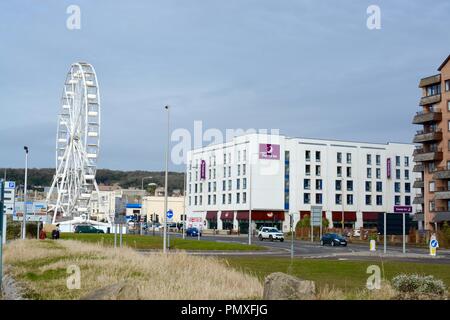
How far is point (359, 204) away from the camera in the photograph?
111312 millimetres

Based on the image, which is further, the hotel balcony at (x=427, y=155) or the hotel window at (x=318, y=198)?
the hotel window at (x=318, y=198)

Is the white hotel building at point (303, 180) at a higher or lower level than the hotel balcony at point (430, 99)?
lower

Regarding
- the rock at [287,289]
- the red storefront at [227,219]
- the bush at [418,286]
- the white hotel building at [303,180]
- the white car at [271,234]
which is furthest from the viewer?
the red storefront at [227,219]

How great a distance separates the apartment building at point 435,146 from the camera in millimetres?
79375

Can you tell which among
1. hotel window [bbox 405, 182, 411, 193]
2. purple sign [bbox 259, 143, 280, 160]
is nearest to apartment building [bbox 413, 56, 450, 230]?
purple sign [bbox 259, 143, 280, 160]

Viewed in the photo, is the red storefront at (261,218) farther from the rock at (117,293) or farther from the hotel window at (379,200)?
the rock at (117,293)

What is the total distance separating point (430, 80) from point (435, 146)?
332 inches

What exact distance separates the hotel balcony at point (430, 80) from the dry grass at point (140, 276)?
64.6 metres

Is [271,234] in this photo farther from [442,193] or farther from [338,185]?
[338,185]

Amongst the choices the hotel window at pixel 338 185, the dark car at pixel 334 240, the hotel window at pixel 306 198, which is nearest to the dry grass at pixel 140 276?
the dark car at pixel 334 240

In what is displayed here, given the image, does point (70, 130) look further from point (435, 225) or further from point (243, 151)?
point (435, 225)

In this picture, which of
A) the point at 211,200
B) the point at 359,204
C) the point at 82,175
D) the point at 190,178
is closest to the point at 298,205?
the point at 359,204

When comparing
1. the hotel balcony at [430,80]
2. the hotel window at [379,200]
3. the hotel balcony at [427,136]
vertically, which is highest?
the hotel balcony at [430,80]
